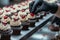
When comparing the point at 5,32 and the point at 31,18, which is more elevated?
the point at 31,18

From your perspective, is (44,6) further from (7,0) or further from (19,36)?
(7,0)

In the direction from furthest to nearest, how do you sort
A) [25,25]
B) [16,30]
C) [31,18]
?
1. [31,18]
2. [25,25]
3. [16,30]

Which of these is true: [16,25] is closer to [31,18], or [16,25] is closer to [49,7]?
[31,18]

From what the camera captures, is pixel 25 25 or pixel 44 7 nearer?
pixel 44 7

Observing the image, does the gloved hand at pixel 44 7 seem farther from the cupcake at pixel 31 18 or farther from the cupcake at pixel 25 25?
the cupcake at pixel 31 18

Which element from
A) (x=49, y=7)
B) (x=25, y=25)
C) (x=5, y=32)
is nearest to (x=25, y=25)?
(x=25, y=25)

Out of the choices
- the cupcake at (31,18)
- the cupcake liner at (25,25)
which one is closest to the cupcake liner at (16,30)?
the cupcake liner at (25,25)

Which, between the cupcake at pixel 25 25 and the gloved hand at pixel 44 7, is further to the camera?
the cupcake at pixel 25 25

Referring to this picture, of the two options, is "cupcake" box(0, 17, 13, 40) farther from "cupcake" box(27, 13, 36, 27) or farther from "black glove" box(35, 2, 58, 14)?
"cupcake" box(27, 13, 36, 27)

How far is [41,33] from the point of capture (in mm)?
2000

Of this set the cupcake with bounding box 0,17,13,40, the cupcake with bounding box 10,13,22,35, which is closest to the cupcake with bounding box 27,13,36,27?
the cupcake with bounding box 10,13,22,35

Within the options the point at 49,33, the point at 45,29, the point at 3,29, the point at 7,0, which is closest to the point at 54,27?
the point at 49,33

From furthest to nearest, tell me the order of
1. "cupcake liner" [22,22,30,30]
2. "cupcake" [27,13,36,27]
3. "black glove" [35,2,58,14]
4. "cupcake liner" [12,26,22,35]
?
"cupcake" [27,13,36,27], "cupcake liner" [22,22,30,30], "cupcake liner" [12,26,22,35], "black glove" [35,2,58,14]

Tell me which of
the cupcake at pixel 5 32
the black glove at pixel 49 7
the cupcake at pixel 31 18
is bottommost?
the cupcake at pixel 5 32
